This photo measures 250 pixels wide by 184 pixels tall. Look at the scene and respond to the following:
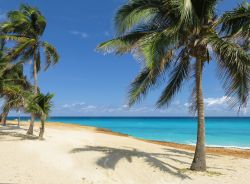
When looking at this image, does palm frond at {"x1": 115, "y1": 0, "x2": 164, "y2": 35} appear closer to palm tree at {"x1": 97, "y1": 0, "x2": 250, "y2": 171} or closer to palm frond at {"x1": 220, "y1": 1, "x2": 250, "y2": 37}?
palm tree at {"x1": 97, "y1": 0, "x2": 250, "y2": 171}

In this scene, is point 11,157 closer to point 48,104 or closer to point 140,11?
point 48,104

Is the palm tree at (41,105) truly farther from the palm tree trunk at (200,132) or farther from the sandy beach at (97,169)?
the palm tree trunk at (200,132)

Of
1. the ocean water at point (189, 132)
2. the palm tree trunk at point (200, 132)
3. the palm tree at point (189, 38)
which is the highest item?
the palm tree at point (189, 38)

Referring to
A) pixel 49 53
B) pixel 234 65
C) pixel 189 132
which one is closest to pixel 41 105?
pixel 49 53

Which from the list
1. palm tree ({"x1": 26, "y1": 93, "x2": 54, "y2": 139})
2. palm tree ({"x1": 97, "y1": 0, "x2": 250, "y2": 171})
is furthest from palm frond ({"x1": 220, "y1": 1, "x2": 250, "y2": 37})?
palm tree ({"x1": 26, "y1": 93, "x2": 54, "y2": 139})

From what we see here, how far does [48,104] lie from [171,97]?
21.8 ft

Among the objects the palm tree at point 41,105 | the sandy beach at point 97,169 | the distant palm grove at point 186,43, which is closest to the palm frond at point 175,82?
the distant palm grove at point 186,43

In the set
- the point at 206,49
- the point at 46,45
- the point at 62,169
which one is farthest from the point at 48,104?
the point at 206,49

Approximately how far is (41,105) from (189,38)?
8.66 m

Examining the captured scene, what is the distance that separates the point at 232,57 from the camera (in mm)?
8523

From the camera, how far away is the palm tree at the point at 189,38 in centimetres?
847

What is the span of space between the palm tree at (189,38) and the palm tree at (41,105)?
5.95 m

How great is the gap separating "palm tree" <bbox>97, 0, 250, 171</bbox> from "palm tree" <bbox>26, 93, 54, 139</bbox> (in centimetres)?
595

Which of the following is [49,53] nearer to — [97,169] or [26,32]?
[26,32]
